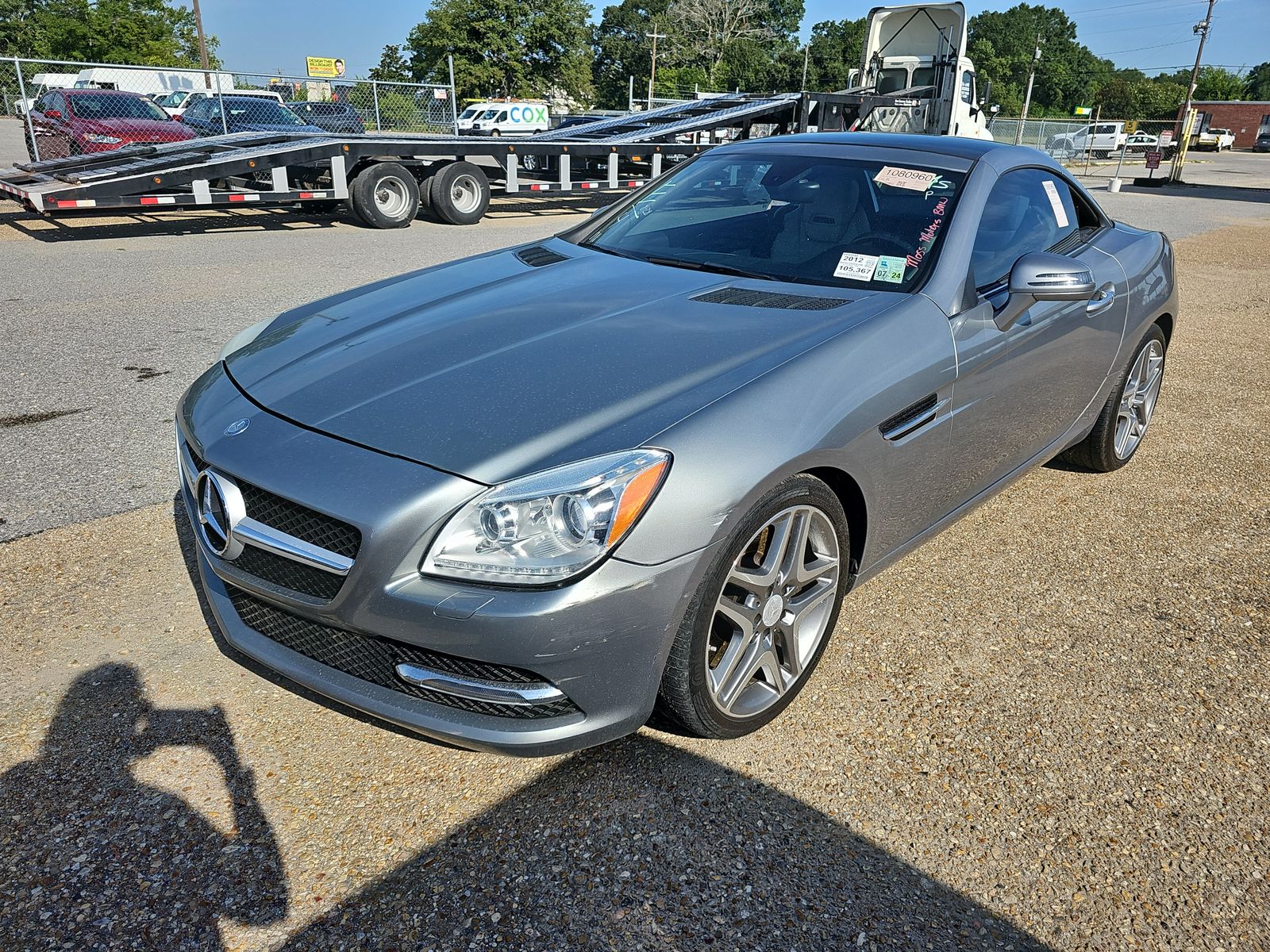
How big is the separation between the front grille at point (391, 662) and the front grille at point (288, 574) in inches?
3.6

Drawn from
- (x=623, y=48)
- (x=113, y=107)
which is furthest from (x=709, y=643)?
(x=623, y=48)

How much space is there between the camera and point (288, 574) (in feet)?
7.04

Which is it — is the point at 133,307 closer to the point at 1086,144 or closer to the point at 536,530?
the point at 536,530

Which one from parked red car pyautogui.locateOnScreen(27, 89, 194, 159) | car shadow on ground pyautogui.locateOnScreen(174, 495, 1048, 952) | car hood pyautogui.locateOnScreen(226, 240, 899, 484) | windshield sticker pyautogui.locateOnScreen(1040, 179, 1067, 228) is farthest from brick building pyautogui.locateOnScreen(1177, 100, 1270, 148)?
car shadow on ground pyautogui.locateOnScreen(174, 495, 1048, 952)

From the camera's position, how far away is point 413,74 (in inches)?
2985

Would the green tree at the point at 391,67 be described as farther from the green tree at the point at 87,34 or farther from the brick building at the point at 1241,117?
the brick building at the point at 1241,117

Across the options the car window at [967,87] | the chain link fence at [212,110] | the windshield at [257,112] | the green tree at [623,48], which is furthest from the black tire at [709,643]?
the green tree at [623,48]

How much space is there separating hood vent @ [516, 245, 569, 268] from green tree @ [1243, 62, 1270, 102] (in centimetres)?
14186

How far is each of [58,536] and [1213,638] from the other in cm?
423

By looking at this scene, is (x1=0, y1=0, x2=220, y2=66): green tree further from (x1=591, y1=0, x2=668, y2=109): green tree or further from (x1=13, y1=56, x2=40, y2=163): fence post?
(x1=13, y1=56, x2=40, y2=163): fence post

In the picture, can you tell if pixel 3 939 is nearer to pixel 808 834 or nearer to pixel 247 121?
pixel 808 834

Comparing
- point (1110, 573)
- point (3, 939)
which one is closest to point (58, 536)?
point (3, 939)

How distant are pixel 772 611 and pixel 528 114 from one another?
30252 millimetres

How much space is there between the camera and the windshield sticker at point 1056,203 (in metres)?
3.81
